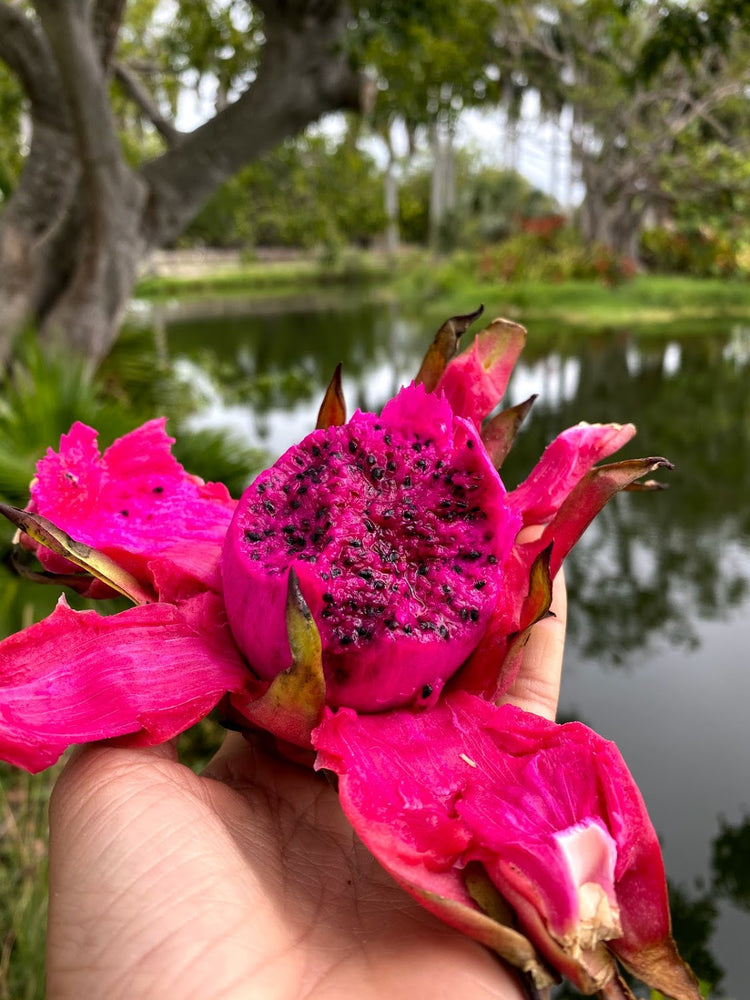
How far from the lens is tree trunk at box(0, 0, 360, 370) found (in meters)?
3.69

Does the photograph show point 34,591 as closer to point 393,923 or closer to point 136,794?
point 136,794

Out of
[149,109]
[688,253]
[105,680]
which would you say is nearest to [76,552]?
[105,680]

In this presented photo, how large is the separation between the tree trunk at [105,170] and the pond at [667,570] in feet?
3.30

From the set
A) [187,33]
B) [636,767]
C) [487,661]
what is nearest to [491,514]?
[487,661]

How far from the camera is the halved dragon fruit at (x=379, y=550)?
918 millimetres

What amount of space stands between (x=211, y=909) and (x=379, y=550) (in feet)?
1.44

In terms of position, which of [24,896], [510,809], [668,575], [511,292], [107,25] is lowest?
[24,896]

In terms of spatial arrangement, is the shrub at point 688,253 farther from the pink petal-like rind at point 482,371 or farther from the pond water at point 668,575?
the pink petal-like rind at point 482,371

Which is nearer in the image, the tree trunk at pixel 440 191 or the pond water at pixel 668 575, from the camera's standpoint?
the pond water at pixel 668 575

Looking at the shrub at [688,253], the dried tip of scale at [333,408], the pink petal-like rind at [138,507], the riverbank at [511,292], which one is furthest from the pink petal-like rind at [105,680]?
the shrub at [688,253]

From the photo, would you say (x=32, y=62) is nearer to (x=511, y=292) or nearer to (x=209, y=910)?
(x=209, y=910)

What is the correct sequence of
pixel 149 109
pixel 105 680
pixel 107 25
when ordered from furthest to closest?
pixel 149 109, pixel 107 25, pixel 105 680

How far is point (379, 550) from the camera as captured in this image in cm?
98

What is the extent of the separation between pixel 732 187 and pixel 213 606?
45.3ft
